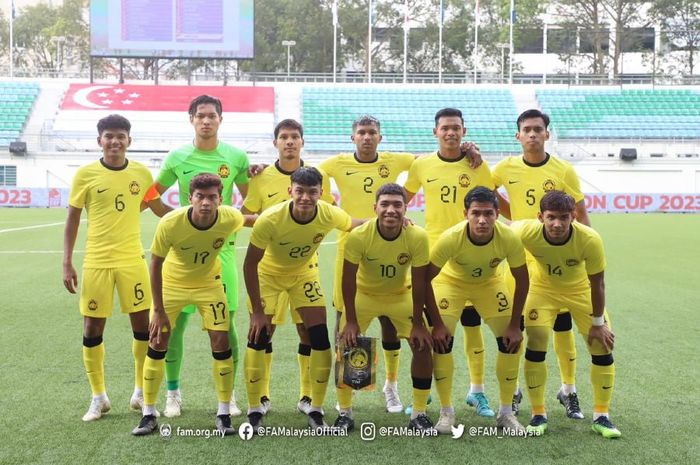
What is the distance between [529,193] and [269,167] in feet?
6.84

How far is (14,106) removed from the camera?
122ft

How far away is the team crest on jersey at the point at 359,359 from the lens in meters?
5.18

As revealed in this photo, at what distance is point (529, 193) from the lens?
19.5 feet

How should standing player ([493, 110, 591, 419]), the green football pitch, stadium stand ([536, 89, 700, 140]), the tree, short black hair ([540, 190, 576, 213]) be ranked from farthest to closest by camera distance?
the tree, stadium stand ([536, 89, 700, 140]), standing player ([493, 110, 591, 419]), short black hair ([540, 190, 576, 213]), the green football pitch

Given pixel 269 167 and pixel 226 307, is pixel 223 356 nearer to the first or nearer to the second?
pixel 226 307

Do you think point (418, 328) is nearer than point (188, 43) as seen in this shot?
Yes

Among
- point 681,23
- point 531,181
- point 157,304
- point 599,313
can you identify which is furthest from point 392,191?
point 681,23

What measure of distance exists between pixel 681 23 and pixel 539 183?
52006 millimetres

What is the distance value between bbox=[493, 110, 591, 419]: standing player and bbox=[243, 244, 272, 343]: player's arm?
2050 mm

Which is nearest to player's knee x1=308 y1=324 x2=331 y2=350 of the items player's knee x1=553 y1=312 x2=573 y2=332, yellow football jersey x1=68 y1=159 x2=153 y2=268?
yellow football jersey x1=68 y1=159 x2=153 y2=268

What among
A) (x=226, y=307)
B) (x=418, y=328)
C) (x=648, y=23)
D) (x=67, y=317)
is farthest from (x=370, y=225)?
(x=648, y=23)

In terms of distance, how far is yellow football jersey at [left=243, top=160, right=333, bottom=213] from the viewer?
6016 millimetres

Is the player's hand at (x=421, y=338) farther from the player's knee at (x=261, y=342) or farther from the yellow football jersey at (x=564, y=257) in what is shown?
the player's knee at (x=261, y=342)

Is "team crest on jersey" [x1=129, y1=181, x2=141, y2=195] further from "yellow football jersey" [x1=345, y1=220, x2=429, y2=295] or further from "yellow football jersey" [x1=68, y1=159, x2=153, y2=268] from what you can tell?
"yellow football jersey" [x1=345, y1=220, x2=429, y2=295]
